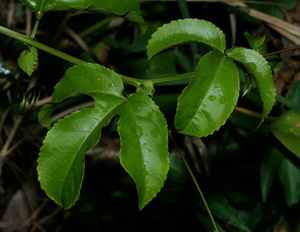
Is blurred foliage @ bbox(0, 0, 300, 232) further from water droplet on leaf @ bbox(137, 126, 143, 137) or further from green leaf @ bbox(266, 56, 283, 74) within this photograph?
water droplet on leaf @ bbox(137, 126, 143, 137)

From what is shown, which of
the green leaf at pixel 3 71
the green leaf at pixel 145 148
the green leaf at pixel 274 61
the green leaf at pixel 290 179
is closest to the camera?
the green leaf at pixel 145 148

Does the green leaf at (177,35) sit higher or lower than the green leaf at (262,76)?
higher

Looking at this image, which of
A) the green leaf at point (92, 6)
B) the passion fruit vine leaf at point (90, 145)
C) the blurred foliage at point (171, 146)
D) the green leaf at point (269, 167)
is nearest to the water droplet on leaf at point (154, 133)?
the passion fruit vine leaf at point (90, 145)

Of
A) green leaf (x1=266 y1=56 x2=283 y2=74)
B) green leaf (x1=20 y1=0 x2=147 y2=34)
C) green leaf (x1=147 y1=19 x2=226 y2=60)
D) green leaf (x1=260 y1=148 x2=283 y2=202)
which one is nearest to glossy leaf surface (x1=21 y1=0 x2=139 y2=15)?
green leaf (x1=20 y1=0 x2=147 y2=34)

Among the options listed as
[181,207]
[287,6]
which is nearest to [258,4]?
[287,6]

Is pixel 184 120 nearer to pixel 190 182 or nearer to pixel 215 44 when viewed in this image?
pixel 215 44

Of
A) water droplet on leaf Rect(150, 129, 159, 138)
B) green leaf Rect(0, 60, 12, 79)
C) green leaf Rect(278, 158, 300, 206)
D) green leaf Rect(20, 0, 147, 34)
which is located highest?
green leaf Rect(20, 0, 147, 34)

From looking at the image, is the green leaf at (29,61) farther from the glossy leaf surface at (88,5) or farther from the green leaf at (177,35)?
the green leaf at (177,35)
